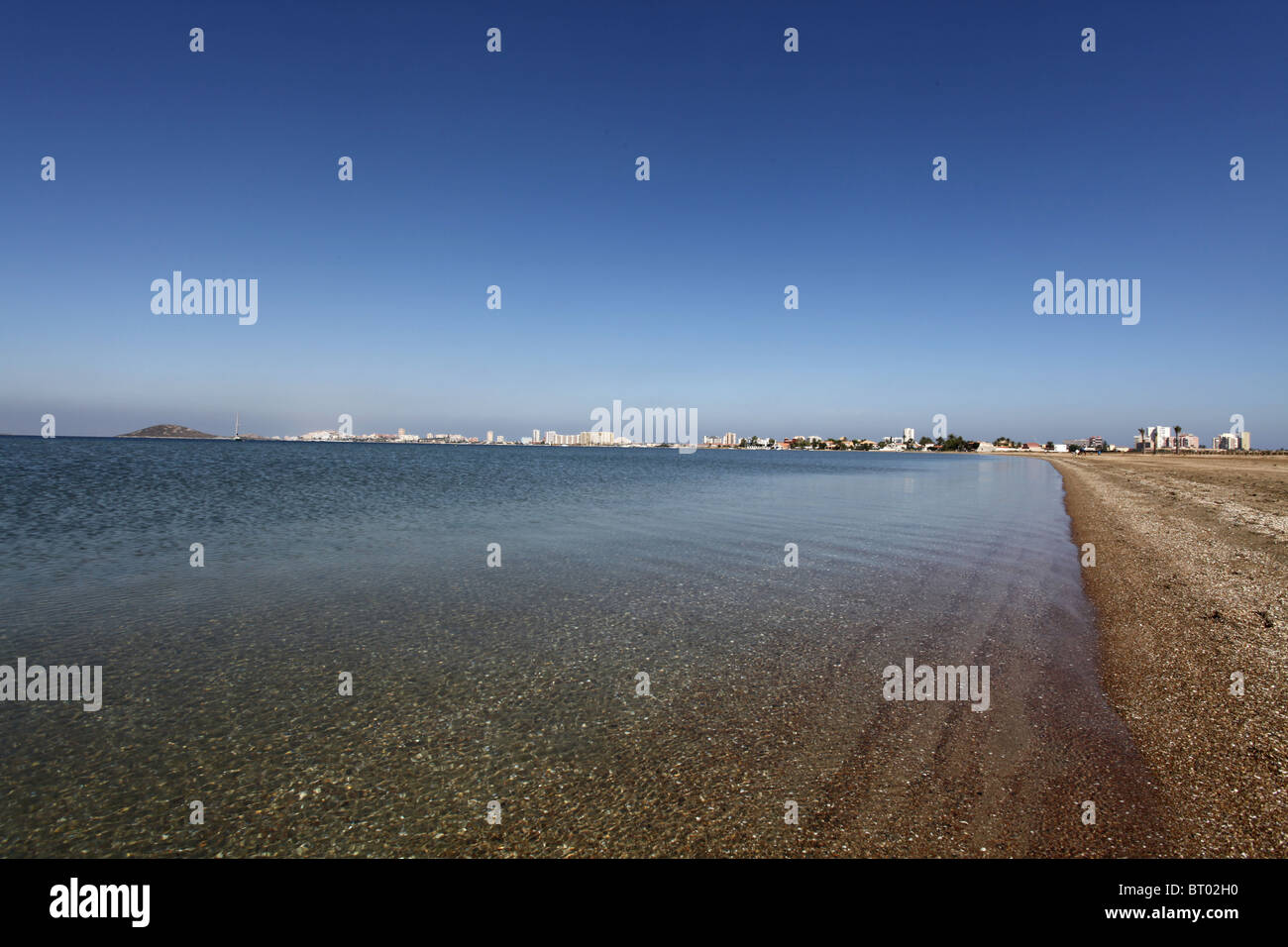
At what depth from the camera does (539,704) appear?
700 centimetres

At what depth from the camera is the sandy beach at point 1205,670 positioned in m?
4.93

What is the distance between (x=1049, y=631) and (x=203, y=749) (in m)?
12.8

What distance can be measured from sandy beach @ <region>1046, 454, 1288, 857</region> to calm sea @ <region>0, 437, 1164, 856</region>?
488mm

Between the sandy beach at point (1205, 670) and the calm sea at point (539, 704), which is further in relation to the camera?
the sandy beach at point (1205, 670)

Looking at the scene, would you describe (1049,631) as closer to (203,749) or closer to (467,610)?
(467,610)

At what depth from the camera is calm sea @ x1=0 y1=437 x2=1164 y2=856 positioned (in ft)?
15.5

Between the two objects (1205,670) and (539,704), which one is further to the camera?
(1205,670)

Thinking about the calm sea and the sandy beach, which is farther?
the sandy beach

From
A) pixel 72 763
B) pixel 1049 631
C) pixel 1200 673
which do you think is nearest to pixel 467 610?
pixel 72 763

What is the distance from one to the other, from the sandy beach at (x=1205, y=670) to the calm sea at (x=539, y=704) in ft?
1.60

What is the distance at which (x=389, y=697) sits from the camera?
7133 mm

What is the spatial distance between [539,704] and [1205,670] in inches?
380

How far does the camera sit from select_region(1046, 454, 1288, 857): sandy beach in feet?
16.2
